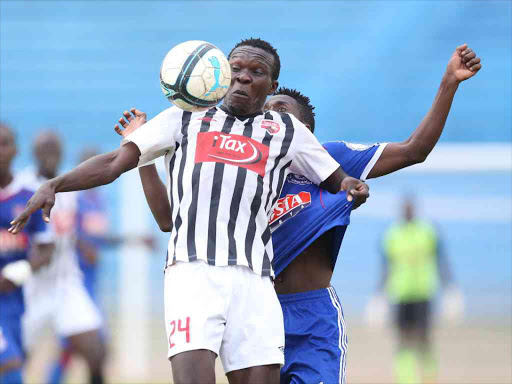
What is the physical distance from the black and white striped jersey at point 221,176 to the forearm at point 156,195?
0.92 ft

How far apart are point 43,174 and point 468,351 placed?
5.64 metres

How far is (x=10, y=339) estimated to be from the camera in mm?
6785

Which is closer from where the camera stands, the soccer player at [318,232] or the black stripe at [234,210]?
the black stripe at [234,210]

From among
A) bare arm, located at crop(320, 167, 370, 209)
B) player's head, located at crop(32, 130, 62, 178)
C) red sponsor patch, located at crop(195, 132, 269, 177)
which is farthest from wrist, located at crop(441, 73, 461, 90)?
player's head, located at crop(32, 130, 62, 178)

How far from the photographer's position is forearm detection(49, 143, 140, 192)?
4.11 m

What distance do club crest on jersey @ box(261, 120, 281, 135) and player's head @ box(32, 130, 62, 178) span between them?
4.44 meters

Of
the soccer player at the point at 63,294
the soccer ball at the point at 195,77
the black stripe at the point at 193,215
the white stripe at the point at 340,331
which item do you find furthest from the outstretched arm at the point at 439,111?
the soccer player at the point at 63,294

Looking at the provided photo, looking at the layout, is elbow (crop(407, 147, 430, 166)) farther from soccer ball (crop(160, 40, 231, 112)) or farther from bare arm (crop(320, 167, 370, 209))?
soccer ball (crop(160, 40, 231, 112))

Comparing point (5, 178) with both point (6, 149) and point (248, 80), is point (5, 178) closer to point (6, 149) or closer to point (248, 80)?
point (6, 149)

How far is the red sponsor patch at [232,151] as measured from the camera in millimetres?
4289

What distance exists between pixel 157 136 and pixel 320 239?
3.72 ft

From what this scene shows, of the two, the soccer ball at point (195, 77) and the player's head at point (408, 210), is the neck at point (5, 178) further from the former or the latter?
the player's head at point (408, 210)

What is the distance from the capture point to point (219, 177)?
4.25 metres

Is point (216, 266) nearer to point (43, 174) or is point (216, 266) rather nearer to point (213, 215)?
point (213, 215)
